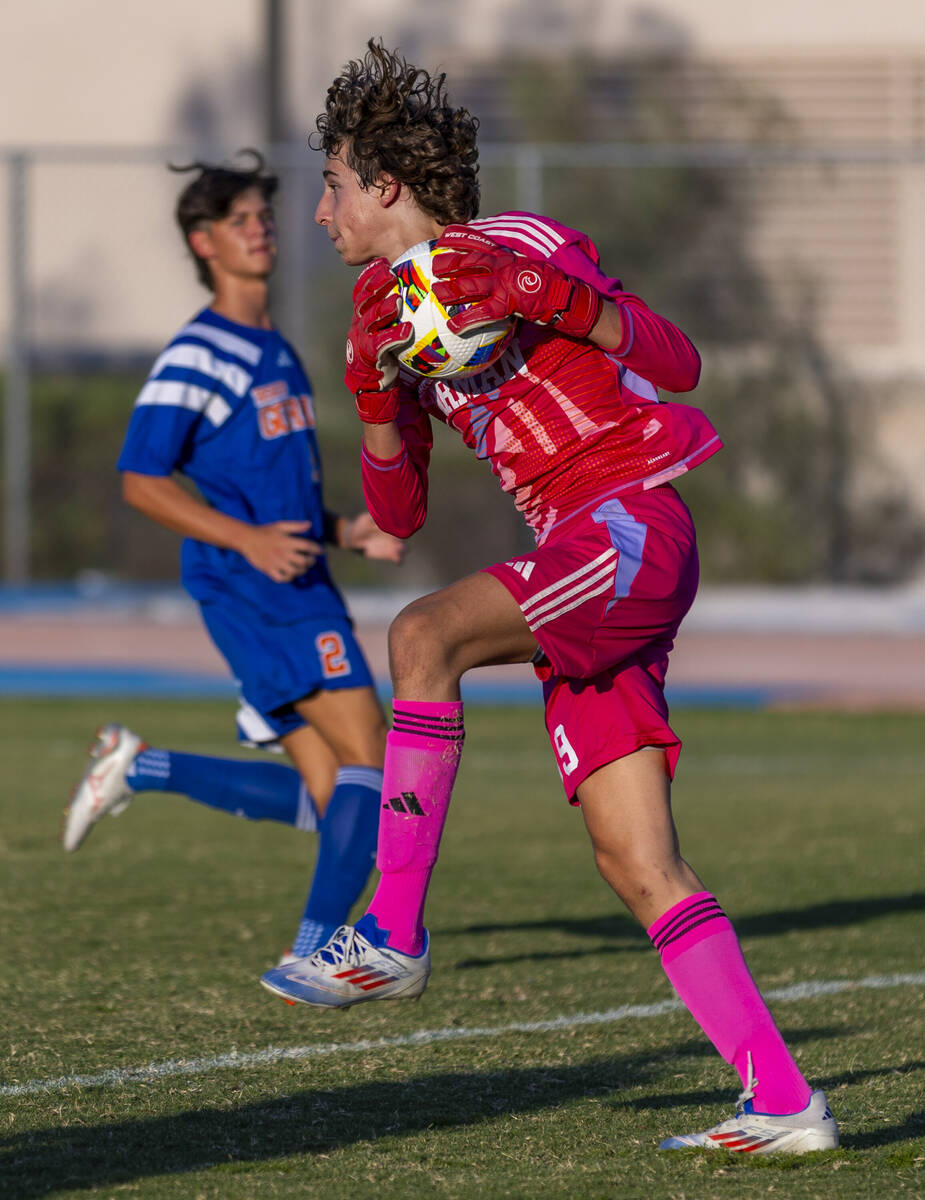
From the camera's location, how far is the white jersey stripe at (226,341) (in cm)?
537

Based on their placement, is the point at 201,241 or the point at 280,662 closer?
the point at 280,662

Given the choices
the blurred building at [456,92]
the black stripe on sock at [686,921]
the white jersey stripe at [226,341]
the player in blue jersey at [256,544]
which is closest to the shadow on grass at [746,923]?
the player in blue jersey at [256,544]

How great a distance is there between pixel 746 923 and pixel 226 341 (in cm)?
228

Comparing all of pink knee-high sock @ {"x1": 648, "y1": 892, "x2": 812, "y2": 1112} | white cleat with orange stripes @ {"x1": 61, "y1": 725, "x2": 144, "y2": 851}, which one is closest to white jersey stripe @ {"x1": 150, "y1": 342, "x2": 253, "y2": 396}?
white cleat with orange stripes @ {"x1": 61, "y1": 725, "x2": 144, "y2": 851}

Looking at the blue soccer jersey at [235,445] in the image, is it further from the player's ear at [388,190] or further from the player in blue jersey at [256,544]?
the player's ear at [388,190]

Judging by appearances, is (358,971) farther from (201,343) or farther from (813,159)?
(813,159)

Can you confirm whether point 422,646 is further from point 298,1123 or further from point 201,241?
point 201,241

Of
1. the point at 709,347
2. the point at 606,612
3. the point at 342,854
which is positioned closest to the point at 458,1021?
the point at 342,854

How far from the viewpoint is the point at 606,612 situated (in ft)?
11.4

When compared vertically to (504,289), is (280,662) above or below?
below

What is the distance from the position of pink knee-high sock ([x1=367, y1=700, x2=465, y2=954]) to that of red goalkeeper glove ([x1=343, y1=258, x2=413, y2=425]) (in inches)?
22.8

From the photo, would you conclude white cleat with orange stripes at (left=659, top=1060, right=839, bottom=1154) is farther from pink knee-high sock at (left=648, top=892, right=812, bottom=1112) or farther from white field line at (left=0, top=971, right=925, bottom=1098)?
white field line at (left=0, top=971, right=925, bottom=1098)

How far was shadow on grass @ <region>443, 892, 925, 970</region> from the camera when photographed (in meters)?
5.64

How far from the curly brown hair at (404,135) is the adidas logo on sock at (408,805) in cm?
108
